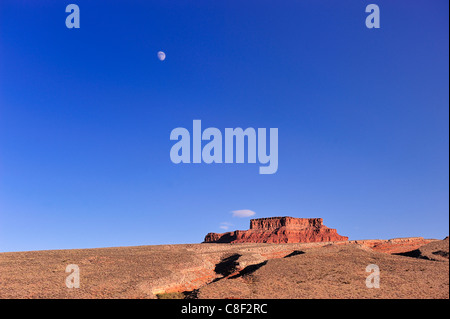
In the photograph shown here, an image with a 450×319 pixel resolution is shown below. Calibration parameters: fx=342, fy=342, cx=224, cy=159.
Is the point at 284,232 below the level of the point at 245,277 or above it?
above

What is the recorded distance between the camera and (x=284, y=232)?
472 feet

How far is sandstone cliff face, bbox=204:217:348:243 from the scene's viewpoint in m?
141

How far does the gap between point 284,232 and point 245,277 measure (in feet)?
388

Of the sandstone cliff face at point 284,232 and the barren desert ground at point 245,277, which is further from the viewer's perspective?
the sandstone cliff face at point 284,232

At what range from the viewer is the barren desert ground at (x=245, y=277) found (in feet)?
81.5

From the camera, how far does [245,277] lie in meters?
29.6

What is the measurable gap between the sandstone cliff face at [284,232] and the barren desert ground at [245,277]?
345ft

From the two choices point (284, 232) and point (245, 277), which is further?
point (284, 232)

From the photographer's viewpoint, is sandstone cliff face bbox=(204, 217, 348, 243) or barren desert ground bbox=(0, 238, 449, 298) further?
sandstone cliff face bbox=(204, 217, 348, 243)

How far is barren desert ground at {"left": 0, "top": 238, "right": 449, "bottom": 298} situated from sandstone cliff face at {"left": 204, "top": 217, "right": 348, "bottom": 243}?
10502 cm

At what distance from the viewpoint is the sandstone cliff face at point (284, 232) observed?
141 metres
